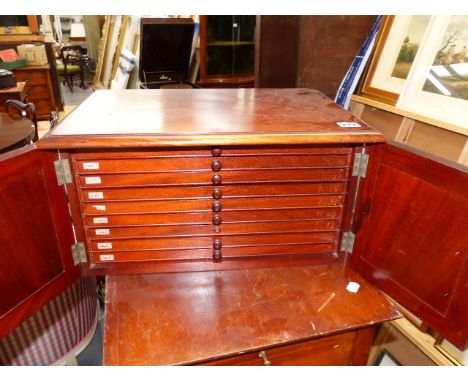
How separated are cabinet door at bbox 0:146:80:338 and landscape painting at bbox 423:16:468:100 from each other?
1416 millimetres

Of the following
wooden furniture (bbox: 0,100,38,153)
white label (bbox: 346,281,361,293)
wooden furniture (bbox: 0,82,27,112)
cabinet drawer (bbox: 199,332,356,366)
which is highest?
wooden furniture (bbox: 0,100,38,153)

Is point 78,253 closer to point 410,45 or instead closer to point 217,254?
point 217,254

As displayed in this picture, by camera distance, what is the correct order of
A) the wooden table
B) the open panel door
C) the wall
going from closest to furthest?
the open panel door, the wooden table, the wall

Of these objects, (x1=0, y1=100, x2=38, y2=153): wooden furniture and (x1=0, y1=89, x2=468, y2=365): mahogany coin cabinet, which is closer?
(x1=0, y1=89, x2=468, y2=365): mahogany coin cabinet

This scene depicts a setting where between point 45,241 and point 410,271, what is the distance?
3.26 ft

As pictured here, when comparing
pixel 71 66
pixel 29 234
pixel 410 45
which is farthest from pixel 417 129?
pixel 71 66

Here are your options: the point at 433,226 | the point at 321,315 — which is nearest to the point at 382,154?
the point at 433,226

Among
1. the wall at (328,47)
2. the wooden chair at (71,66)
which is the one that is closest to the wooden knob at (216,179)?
the wall at (328,47)

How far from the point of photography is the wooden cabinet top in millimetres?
878

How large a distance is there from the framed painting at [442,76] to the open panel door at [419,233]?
543mm

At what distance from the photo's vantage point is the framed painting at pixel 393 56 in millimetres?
1523

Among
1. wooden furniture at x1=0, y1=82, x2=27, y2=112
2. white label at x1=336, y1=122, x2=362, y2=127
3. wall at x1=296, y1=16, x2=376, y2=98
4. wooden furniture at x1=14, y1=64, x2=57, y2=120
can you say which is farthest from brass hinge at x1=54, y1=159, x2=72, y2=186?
wooden furniture at x1=14, y1=64, x2=57, y2=120

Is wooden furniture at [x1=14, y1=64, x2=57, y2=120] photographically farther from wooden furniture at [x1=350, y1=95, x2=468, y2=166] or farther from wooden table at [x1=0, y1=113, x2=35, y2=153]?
wooden furniture at [x1=350, y1=95, x2=468, y2=166]

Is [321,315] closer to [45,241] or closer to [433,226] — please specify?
[433,226]
